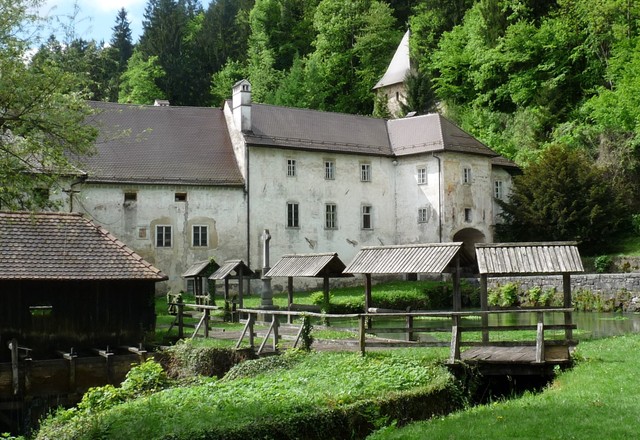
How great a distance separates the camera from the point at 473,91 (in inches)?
2190

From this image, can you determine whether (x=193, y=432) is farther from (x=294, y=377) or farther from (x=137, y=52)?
(x=137, y=52)

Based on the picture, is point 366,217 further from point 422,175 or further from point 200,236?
point 200,236

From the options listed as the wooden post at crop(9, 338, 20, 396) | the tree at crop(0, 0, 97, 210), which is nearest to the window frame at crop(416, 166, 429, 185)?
the wooden post at crop(9, 338, 20, 396)

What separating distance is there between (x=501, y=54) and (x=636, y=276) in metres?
24.1

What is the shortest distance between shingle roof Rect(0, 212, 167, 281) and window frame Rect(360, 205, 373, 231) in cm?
2296

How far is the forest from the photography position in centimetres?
4078

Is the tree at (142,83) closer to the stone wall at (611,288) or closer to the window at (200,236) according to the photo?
the window at (200,236)

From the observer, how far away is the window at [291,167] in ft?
132

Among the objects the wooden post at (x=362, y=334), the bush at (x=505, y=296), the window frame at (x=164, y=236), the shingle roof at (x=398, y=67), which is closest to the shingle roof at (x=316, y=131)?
the window frame at (x=164, y=236)

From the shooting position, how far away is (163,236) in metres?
37.4

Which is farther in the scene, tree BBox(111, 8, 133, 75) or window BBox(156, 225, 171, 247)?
tree BBox(111, 8, 133, 75)

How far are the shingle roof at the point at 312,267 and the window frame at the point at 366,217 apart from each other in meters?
16.6

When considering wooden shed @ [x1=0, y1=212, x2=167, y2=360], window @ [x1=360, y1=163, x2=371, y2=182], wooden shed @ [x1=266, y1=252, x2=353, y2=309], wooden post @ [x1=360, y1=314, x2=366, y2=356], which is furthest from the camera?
window @ [x1=360, y1=163, x2=371, y2=182]

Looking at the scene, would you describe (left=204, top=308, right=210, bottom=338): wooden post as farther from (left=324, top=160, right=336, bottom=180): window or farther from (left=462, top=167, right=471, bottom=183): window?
(left=462, top=167, right=471, bottom=183): window
